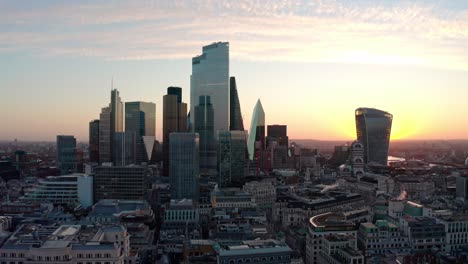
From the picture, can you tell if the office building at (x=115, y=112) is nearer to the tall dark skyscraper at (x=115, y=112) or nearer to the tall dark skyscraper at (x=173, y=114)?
the tall dark skyscraper at (x=115, y=112)

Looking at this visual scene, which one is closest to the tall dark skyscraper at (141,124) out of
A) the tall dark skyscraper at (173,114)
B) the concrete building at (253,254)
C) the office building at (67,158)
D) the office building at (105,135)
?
the tall dark skyscraper at (173,114)

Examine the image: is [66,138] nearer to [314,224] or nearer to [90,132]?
[90,132]

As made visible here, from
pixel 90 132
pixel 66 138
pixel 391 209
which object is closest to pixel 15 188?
pixel 66 138

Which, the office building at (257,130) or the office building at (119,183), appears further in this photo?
the office building at (257,130)

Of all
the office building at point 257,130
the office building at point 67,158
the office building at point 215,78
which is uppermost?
the office building at point 215,78

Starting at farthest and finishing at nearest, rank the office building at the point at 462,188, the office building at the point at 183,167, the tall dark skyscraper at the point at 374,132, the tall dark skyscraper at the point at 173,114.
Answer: the tall dark skyscraper at the point at 173,114, the tall dark skyscraper at the point at 374,132, the office building at the point at 183,167, the office building at the point at 462,188

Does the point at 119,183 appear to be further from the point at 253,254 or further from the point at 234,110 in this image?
the point at 234,110

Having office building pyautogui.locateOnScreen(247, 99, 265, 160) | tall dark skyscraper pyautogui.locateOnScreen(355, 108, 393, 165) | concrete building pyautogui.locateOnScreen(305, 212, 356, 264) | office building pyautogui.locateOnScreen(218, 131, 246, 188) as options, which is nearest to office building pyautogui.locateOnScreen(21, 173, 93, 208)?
office building pyautogui.locateOnScreen(218, 131, 246, 188)
